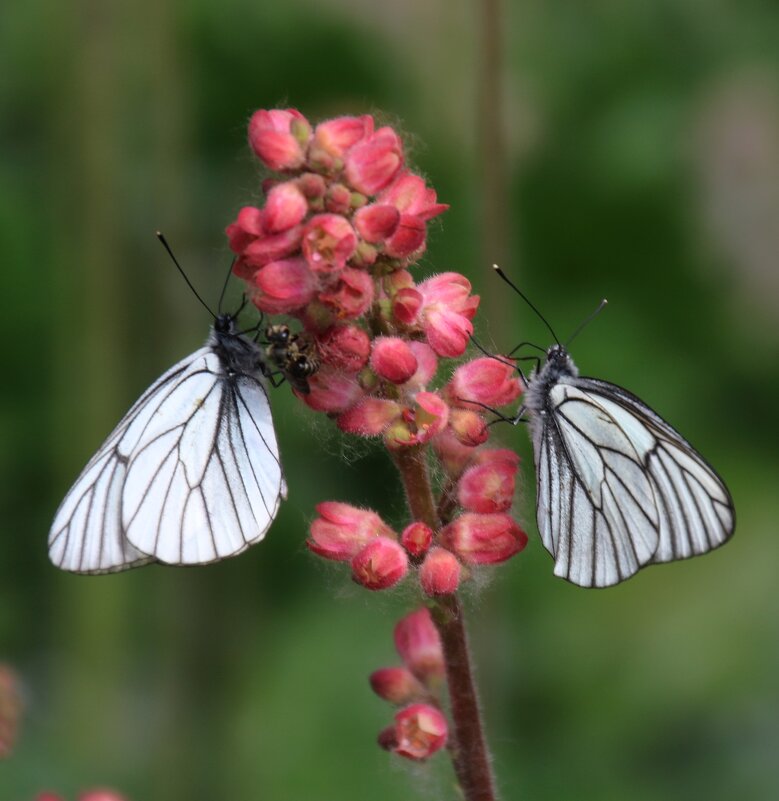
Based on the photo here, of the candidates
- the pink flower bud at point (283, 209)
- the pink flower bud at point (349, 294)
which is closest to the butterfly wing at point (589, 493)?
the pink flower bud at point (349, 294)

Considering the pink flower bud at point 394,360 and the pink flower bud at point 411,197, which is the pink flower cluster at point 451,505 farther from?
the pink flower bud at point 411,197

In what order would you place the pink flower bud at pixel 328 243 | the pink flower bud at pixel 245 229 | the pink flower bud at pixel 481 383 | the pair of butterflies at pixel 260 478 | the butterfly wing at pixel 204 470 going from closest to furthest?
the pink flower bud at pixel 328 243, the pink flower bud at pixel 245 229, the pink flower bud at pixel 481 383, the pair of butterflies at pixel 260 478, the butterfly wing at pixel 204 470

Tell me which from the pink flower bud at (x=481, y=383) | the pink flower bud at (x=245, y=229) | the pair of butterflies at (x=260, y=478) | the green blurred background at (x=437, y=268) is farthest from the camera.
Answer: the green blurred background at (x=437, y=268)

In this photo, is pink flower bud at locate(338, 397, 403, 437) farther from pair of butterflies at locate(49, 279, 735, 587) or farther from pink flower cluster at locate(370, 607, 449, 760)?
pink flower cluster at locate(370, 607, 449, 760)

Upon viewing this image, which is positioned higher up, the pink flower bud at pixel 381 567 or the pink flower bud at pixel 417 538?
the pink flower bud at pixel 417 538


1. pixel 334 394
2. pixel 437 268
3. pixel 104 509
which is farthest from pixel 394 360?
pixel 437 268

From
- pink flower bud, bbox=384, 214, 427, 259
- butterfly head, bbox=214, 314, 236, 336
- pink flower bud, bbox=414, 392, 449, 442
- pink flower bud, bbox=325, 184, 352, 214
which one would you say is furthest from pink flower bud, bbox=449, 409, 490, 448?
butterfly head, bbox=214, 314, 236, 336

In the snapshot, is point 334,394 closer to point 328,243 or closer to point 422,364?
point 422,364
